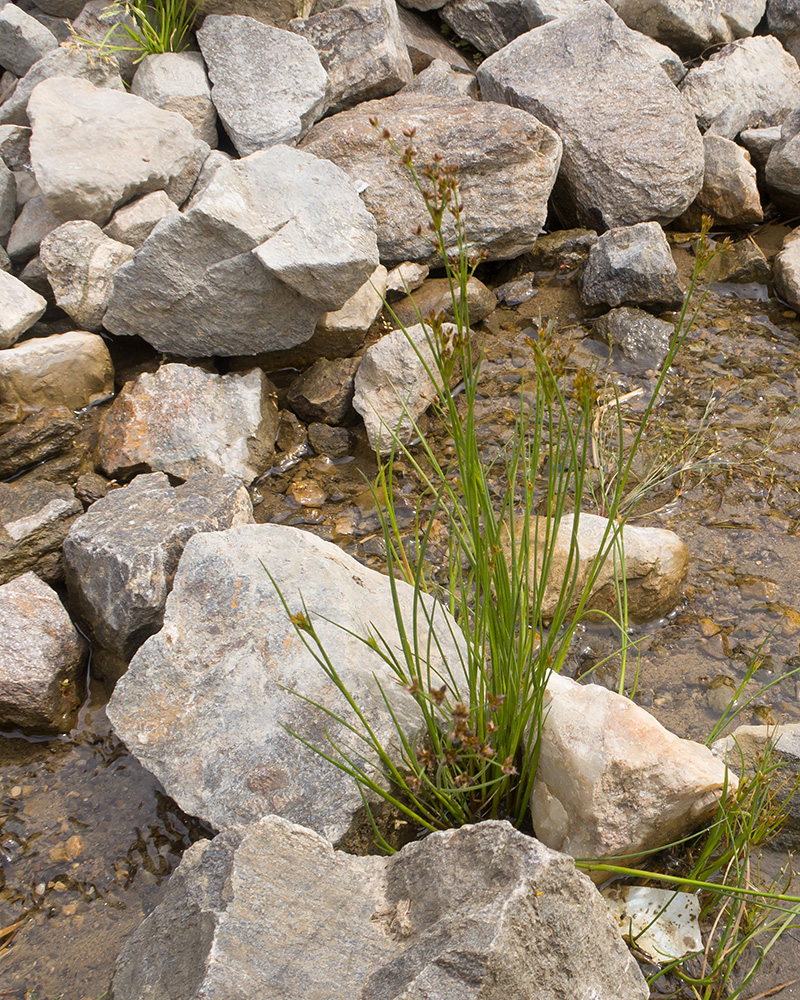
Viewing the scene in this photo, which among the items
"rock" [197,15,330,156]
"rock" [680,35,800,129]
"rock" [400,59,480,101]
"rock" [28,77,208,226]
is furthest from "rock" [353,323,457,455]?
"rock" [680,35,800,129]

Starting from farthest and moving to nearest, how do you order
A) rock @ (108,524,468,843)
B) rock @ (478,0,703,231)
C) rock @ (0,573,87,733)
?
rock @ (478,0,703,231) < rock @ (0,573,87,733) < rock @ (108,524,468,843)

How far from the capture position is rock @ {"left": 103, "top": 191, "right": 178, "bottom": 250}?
12.2 feet

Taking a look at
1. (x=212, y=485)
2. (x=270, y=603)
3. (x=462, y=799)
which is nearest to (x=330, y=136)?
(x=212, y=485)

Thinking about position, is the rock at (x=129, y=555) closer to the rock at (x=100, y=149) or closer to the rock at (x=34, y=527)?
the rock at (x=34, y=527)

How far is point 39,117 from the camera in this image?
367 centimetres

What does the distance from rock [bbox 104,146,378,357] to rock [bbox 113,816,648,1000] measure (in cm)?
238

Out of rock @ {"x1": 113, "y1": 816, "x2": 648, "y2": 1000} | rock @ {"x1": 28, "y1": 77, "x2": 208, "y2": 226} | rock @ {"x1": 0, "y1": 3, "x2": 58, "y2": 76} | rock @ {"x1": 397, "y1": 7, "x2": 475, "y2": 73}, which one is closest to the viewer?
rock @ {"x1": 113, "y1": 816, "x2": 648, "y2": 1000}

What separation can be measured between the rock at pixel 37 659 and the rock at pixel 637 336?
9.20 ft

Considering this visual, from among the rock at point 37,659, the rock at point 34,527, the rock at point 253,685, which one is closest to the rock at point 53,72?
the rock at point 34,527

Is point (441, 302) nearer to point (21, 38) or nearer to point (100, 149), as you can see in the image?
point (100, 149)

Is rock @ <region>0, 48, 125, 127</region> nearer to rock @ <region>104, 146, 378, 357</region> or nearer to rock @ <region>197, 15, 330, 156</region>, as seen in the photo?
rock @ <region>197, 15, 330, 156</region>

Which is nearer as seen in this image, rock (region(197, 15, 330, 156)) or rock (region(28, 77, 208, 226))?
rock (region(28, 77, 208, 226))

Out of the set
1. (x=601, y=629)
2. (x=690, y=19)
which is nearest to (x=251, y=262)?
(x=601, y=629)

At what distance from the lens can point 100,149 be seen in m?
3.68
